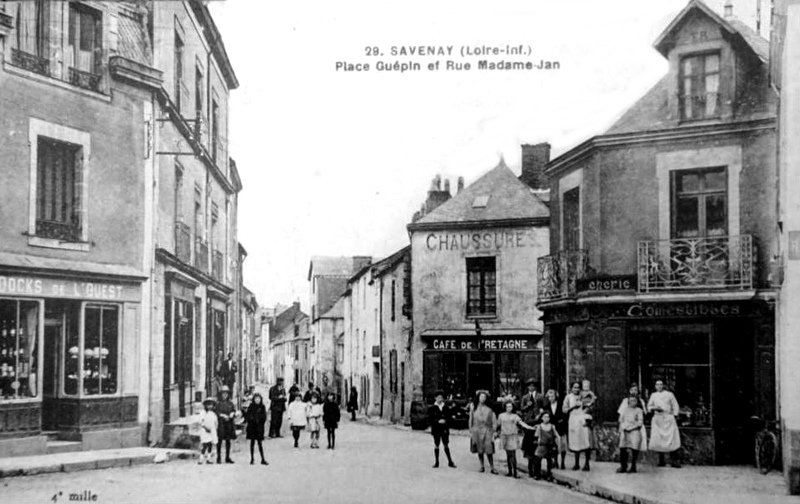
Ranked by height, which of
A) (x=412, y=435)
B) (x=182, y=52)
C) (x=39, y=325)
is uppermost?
(x=182, y=52)

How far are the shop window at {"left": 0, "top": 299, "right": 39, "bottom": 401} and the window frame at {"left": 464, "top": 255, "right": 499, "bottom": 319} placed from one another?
10.8 metres

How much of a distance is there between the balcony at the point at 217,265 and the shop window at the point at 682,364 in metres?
6.53

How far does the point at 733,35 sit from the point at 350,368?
95.1 feet

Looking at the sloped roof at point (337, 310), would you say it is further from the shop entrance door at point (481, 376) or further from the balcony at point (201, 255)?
the balcony at point (201, 255)

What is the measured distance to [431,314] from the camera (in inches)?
943

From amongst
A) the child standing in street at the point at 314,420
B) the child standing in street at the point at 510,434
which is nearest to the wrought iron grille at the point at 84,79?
the child standing in street at the point at 510,434

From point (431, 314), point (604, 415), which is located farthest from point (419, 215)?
point (431, 314)

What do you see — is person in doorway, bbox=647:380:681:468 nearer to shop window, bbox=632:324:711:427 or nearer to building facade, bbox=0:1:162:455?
shop window, bbox=632:324:711:427

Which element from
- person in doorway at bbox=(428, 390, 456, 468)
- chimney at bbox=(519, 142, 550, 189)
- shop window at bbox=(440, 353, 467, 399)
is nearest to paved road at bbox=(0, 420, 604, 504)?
person in doorway at bbox=(428, 390, 456, 468)

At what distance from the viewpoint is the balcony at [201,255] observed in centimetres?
1510

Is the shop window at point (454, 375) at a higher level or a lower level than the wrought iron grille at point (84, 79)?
lower

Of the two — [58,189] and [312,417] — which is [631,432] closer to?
[312,417]

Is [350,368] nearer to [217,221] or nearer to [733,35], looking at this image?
[217,221]

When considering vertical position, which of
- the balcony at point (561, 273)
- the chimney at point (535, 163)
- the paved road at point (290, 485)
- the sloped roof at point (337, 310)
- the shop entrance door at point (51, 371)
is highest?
the chimney at point (535, 163)
